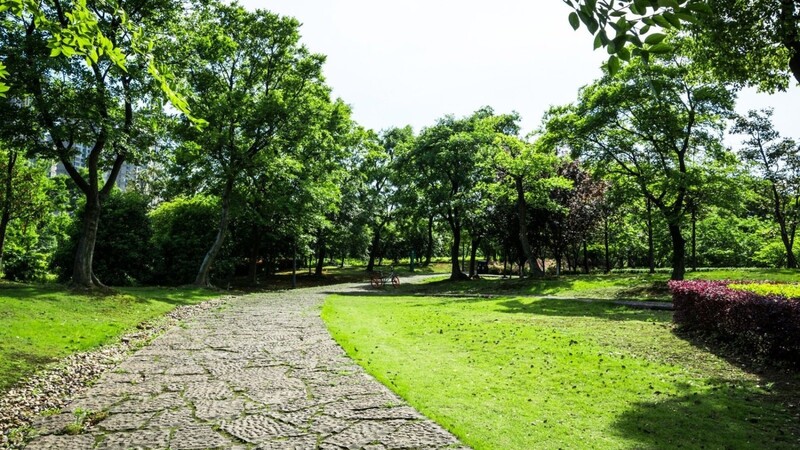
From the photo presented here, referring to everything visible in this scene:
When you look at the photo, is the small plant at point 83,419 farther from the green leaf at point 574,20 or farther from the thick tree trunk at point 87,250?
the thick tree trunk at point 87,250

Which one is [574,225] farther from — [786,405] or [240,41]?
[786,405]

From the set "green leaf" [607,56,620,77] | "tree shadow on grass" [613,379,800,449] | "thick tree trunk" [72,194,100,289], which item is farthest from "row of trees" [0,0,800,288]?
"green leaf" [607,56,620,77]

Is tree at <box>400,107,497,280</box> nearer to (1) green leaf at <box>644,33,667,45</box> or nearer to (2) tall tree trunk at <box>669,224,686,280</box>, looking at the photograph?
(2) tall tree trunk at <box>669,224,686,280</box>

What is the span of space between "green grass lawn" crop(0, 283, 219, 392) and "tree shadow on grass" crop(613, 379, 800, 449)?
25.4 ft

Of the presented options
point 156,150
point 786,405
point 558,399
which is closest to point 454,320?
point 558,399

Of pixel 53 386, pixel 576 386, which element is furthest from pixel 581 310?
pixel 53 386

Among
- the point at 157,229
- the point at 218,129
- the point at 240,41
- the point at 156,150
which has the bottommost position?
the point at 157,229

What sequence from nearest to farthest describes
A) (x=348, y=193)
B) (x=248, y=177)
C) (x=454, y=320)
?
1. (x=454, y=320)
2. (x=248, y=177)
3. (x=348, y=193)

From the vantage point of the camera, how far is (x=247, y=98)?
22453mm

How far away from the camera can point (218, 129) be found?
71.8 feet

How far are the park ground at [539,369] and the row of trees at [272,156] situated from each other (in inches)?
214

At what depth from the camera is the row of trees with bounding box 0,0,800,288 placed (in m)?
14.8

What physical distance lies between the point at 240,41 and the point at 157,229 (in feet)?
40.3

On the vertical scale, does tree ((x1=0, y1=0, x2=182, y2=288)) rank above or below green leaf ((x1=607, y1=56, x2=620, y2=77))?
above
